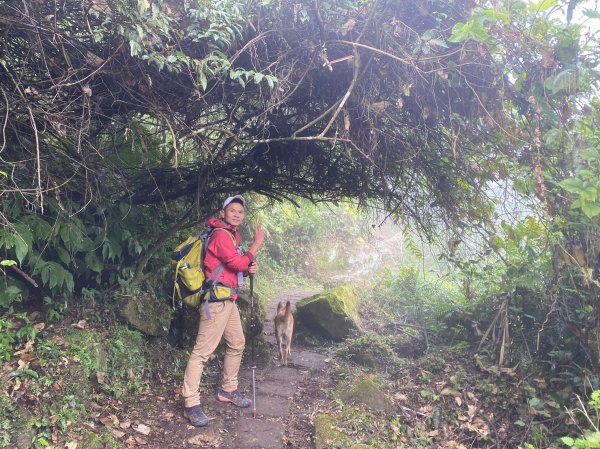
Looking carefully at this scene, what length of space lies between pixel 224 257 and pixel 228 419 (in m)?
1.87

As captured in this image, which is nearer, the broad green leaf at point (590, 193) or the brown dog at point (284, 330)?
the broad green leaf at point (590, 193)

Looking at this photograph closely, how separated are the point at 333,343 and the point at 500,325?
11.7 feet

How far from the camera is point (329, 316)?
8.58 meters

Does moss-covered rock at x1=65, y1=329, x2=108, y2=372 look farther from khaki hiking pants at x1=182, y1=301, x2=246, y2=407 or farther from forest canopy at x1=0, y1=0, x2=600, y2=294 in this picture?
khaki hiking pants at x1=182, y1=301, x2=246, y2=407

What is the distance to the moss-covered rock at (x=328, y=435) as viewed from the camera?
14.0ft

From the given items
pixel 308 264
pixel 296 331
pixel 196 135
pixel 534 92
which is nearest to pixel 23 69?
pixel 196 135

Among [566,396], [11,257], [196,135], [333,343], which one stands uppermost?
[196,135]

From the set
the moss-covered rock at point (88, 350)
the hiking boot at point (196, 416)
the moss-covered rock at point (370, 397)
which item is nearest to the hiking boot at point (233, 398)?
the hiking boot at point (196, 416)

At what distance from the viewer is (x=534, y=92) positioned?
402cm

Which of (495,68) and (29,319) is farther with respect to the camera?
(29,319)

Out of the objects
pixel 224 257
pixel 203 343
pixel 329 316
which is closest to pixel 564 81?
pixel 224 257

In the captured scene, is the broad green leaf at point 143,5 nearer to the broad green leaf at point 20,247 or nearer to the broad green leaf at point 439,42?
the broad green leaf at point 20,247

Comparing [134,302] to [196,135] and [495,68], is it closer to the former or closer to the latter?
[196,135]

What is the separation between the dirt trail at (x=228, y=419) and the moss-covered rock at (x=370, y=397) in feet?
2.66
